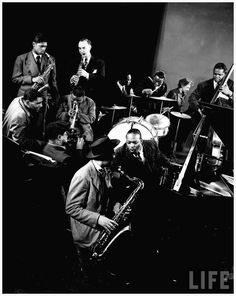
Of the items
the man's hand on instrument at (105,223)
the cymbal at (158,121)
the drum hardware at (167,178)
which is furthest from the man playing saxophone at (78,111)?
the man's hand on instrument at (105,223)

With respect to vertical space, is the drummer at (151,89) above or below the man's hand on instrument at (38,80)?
below

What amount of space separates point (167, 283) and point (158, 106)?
5.87 meters

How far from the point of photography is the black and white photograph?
3.88m

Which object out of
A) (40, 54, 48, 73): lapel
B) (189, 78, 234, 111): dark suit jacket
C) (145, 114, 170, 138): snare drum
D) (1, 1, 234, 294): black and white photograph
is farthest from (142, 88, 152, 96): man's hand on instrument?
(40, 54, 48, 73): lapel

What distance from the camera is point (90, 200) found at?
3961 millimetres

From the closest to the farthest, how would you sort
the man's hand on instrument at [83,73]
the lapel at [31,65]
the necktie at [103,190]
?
1. the necktie at [103,190]
2. the lapel at [31,65]
3. the man's hand on instrument at [83,73]

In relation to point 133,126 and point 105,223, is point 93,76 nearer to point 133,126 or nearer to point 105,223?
point 133,126

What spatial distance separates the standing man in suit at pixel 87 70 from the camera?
7.13 m

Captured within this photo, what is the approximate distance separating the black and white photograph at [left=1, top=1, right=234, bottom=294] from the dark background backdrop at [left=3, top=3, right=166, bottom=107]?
0.08ft

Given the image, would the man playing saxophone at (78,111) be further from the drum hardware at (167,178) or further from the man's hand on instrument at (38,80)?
the drum hardware at (167,178)

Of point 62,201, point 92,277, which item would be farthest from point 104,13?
point 92,277

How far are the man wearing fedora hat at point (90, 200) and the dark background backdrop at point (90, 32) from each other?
4.34 m

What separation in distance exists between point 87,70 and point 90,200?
4010 mm

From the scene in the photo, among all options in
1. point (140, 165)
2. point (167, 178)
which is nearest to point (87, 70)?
point (140, 165)
